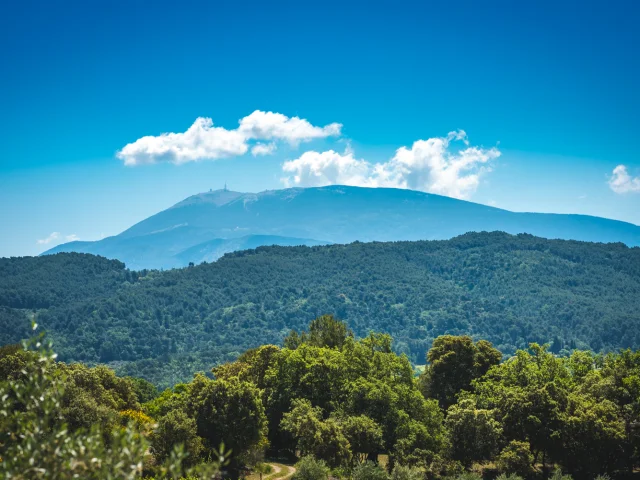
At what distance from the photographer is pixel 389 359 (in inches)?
2237

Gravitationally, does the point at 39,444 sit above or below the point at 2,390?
below

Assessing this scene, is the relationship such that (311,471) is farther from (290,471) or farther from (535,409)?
(535,409)

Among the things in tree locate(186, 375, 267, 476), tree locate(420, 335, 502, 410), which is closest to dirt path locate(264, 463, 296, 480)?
tree locate(186, 375, 267, 476)

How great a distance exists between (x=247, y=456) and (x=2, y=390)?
29.7 meters

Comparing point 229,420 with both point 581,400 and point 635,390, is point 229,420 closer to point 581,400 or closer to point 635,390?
point 581,400

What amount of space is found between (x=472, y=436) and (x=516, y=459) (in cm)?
330

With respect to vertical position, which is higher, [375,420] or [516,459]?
[375,420]

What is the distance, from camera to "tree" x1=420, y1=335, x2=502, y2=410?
61.8 meters

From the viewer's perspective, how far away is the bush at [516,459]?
41.8 m

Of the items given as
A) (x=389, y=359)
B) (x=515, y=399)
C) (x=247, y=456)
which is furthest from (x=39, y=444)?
(x=389, y=359)

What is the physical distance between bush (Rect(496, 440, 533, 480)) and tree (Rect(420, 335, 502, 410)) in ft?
59.9

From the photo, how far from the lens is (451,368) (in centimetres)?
6225

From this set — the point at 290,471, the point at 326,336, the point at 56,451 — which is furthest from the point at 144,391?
the point at 56,451

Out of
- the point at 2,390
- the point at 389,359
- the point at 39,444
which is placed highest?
the point at 2,390
